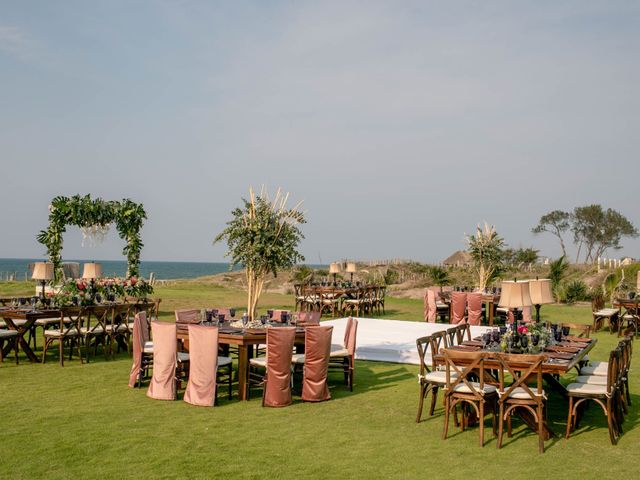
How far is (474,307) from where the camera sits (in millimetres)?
15531

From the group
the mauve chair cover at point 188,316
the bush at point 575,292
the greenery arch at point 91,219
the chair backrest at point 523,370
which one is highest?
the greenery arch at point 91,219

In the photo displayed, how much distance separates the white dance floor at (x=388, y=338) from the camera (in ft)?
36.1

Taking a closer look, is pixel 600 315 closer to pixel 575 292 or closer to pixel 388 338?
pixel 388 338

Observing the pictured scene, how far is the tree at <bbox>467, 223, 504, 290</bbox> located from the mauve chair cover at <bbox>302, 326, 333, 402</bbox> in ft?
40.6

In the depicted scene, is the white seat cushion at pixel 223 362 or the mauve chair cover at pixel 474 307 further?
the mauve chair cover at pixel 474 307

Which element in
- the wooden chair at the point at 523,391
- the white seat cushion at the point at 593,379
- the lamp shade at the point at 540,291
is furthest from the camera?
the lamp shade at the point at 540,291

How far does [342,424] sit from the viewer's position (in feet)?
21.7

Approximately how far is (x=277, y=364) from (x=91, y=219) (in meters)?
12.3

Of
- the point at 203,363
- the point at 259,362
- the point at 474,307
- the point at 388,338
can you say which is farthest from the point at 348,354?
the point at 474,307

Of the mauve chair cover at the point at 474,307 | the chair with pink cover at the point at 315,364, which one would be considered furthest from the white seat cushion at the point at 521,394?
the mauve chair cover at the point at 474,307

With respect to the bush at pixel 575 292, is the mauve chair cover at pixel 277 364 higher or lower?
lower

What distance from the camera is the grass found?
514cm

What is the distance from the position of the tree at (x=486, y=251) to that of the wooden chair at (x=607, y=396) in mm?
12855

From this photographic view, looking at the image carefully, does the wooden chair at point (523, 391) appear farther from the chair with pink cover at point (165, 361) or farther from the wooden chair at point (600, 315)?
the wooden chair at point (600, 315)
